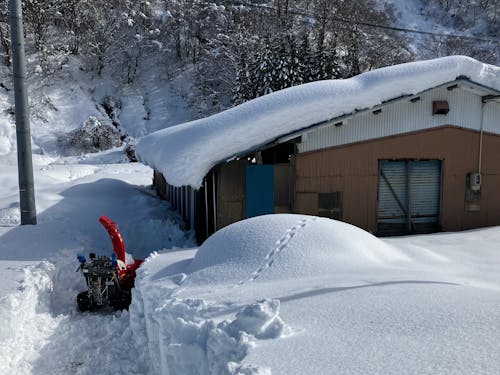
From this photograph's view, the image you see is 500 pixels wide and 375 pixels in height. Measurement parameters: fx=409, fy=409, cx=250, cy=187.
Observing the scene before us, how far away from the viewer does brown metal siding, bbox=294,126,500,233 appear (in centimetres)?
1072

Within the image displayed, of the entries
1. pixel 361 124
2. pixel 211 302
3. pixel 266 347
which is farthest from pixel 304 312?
pixel 361 124

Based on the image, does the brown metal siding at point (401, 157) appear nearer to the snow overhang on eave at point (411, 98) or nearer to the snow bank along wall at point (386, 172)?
the snow bank along wall at point (386, 172)

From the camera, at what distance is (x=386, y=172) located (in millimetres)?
11430

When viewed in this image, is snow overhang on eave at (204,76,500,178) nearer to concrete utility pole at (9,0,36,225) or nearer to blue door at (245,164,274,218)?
blue door at (245,164,274,218)

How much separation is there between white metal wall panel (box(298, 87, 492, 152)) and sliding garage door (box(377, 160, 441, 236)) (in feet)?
3.31

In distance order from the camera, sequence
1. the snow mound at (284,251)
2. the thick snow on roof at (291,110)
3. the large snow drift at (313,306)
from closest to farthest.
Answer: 1. the large snow drift at (313,306)
2. the snow mound at (284,251)
3. the thick snow on roof at (291,110)

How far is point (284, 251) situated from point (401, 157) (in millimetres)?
6401

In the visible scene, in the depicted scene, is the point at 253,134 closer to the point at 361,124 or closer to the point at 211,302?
the point at 361,124

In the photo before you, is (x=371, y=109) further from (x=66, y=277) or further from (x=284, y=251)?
(x=66, y=277)

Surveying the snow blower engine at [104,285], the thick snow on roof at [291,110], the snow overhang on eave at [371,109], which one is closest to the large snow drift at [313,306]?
the snow blower engine at [104,285]

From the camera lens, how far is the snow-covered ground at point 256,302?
11.1 ft

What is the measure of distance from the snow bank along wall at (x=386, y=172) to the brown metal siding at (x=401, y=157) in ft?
0.09

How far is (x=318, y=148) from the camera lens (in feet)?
34.9

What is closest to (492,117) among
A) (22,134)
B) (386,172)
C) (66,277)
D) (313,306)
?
(386,172)
